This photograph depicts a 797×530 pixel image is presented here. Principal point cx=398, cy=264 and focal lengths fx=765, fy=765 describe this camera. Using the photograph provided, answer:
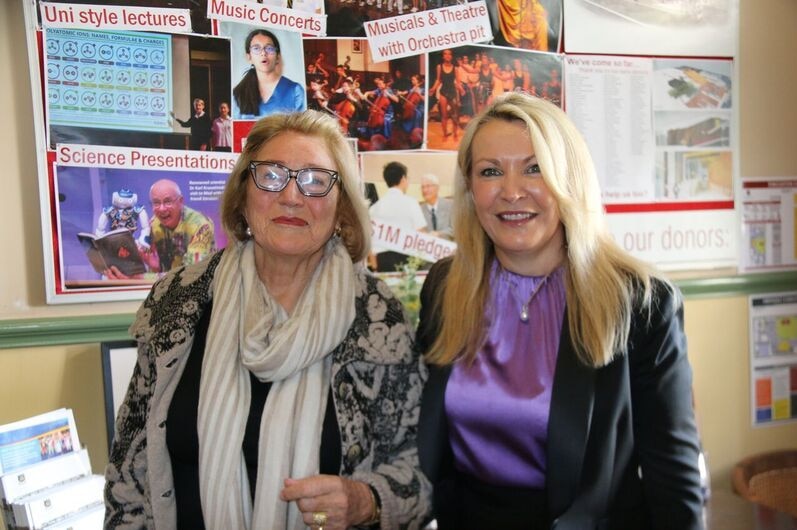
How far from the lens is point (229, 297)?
66.2 inches

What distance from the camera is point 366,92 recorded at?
253cm

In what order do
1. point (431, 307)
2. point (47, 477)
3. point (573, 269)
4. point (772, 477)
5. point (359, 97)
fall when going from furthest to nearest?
point (772, 477) → point (359, 97) → point (47, 477) → point (431, 307) → point (573, 269)

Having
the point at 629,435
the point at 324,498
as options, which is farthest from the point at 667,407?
the point at 324,498

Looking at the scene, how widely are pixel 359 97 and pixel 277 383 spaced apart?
1198mm

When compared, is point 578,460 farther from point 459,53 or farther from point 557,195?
point 459,53

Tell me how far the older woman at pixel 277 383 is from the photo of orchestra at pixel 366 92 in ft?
2.54

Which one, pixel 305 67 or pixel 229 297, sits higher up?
pixel 305 67

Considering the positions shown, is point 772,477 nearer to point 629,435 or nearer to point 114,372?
point 629,435

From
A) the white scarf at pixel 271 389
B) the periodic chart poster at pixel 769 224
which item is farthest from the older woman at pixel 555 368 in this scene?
the periodic chart poster at pixel 769 224

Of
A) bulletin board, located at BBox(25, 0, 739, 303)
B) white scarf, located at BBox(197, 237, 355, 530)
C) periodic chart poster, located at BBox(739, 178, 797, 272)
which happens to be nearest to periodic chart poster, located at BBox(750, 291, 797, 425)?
periodic chart poster, located at BBox(739, 178, 797, 272)

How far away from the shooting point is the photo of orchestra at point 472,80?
8.59ft

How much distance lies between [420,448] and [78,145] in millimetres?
1320

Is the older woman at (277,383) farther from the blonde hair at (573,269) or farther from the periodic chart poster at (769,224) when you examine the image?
the periodic chart poster at (769,224)

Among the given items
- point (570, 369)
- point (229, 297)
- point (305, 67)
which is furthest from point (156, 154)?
point (570, 369)
